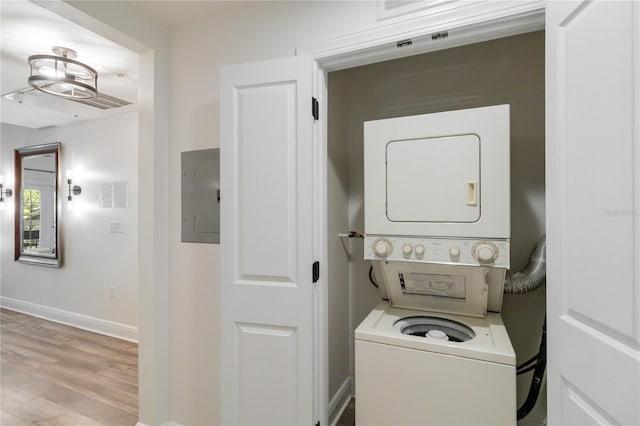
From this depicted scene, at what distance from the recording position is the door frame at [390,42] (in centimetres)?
129

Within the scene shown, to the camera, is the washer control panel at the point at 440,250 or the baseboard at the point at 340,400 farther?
the baseboard at the point at 340,400

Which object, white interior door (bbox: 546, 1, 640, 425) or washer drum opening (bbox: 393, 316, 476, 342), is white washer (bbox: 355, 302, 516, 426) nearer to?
washer drum opening (bbox: 393, 316, 476, 342)

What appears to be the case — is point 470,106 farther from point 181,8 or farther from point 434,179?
point 181,8

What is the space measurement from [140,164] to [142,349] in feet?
3.74

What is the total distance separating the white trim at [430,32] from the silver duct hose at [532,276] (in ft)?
3.63

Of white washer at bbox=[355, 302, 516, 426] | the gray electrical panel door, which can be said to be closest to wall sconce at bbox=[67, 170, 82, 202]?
the gray electrical panel door

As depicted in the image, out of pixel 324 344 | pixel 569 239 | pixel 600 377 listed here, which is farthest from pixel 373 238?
pixel 600 377

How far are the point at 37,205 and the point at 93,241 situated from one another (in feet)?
4.10

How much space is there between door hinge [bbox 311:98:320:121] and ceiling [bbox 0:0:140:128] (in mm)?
1576

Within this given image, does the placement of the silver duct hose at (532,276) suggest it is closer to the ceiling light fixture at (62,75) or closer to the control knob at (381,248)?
the control knob at (381,248)

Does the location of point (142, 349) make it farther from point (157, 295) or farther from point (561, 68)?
point (561, 68)

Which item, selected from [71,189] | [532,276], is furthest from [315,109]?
[71,189]

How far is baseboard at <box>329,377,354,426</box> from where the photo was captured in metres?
2.17

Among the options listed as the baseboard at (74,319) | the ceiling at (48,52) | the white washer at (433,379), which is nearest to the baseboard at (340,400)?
the white washer at (433,379)
